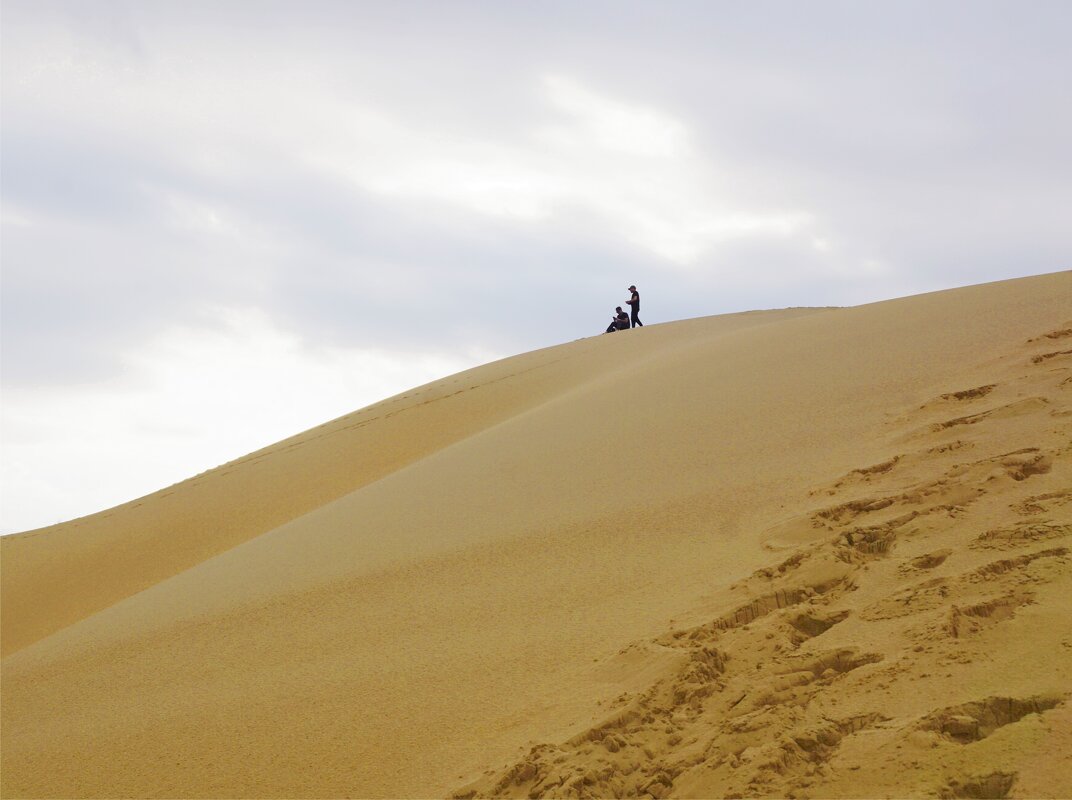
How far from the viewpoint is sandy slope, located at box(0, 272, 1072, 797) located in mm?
2803

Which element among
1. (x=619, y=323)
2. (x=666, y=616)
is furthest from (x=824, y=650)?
(x=619, y=323)

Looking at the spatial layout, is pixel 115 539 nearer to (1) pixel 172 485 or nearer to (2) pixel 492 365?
(1) pixel 172 485

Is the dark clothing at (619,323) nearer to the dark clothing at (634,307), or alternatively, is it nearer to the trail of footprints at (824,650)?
the dark clothing at (634,307)

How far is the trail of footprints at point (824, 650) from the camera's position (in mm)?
2686

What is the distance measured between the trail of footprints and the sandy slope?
0.01 m

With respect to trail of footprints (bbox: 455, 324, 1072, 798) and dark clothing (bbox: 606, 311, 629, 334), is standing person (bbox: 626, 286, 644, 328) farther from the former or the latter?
trail of footprints (bbox: 455, 324, 1072, 798)

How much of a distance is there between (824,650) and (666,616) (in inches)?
32.5

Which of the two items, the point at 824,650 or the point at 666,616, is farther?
the point at 666,616

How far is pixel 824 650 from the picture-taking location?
3.18 meters

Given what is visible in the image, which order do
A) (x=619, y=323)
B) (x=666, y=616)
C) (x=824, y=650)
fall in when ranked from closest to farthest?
(x=824, y=650) < (x=666, y=616) < (x=619, y=323)

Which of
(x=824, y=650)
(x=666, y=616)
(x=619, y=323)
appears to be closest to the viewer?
(x=824, y=650)

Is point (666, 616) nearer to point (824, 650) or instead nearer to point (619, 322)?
point (824, 650)

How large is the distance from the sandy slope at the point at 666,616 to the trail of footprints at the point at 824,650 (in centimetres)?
1

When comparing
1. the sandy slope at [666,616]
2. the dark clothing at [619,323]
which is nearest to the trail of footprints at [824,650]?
the sandy slope at [666,616]
